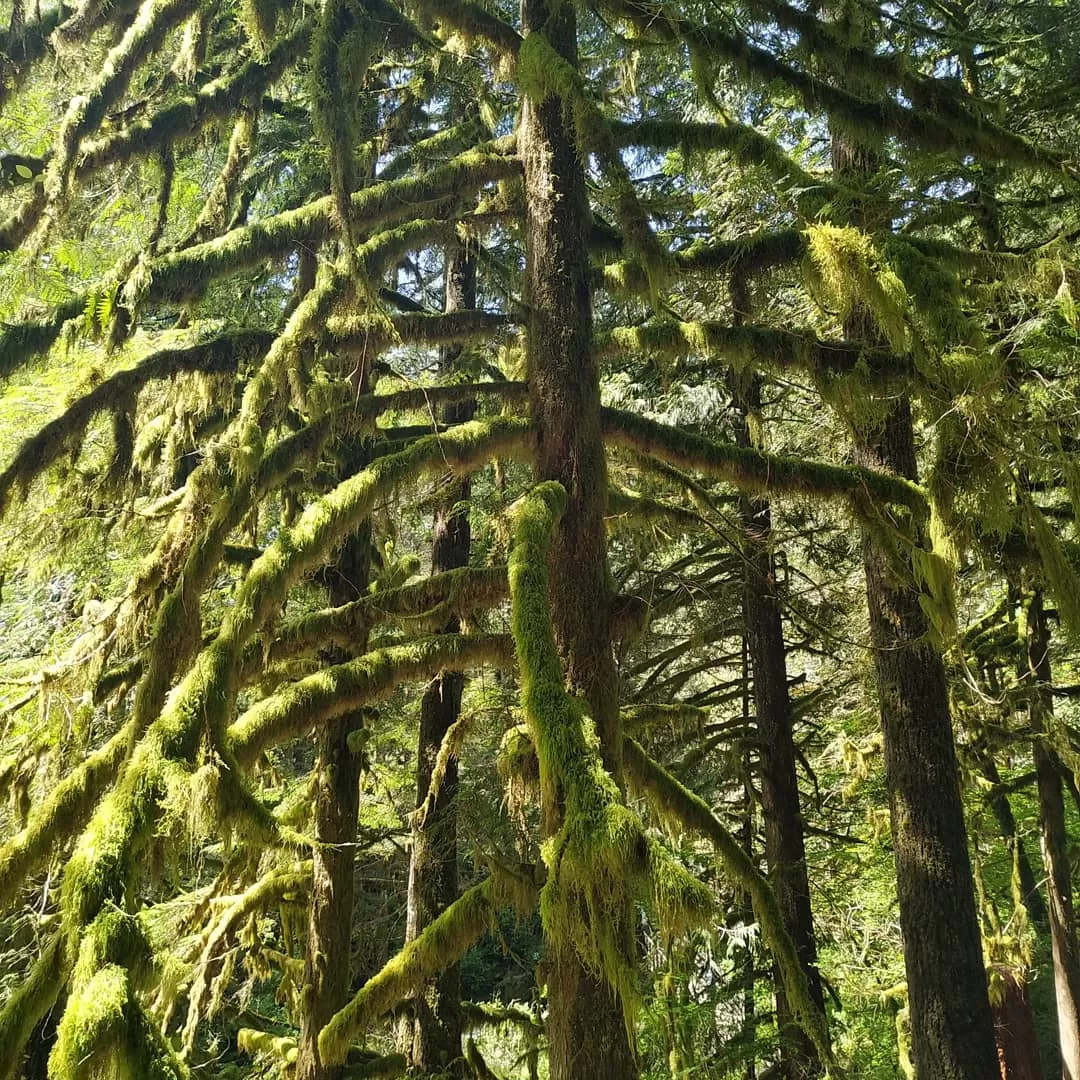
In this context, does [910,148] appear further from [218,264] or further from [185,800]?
[185,800]

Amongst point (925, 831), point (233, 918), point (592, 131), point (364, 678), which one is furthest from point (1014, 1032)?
point (592, 131)

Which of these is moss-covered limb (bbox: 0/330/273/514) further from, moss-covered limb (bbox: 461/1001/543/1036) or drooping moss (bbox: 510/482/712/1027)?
moss-covered limb (bbox: 461/1001/543/1036)

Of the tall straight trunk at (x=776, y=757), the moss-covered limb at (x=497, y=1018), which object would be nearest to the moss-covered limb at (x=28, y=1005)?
the tall straight trunk at (x=776, y=757)

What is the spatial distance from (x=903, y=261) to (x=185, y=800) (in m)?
4.32

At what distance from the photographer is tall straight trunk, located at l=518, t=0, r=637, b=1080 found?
4.38 meters

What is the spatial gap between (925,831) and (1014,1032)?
16.4 feet

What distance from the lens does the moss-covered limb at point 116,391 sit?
5156 mm

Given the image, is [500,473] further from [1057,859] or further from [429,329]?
[1057,859]

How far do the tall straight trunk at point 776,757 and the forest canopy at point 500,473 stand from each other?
49 millimetres

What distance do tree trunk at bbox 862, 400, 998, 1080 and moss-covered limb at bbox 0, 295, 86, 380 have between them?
5178 millimetres

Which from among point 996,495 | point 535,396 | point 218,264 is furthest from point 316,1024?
point 996,495

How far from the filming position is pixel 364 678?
16.8ft

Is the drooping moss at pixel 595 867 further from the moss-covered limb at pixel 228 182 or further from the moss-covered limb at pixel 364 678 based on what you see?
the moss-covered limb at pixel 228 182

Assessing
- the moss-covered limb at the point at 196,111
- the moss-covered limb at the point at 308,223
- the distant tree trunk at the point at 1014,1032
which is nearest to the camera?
the moss-covered limb at the point at 196,111
